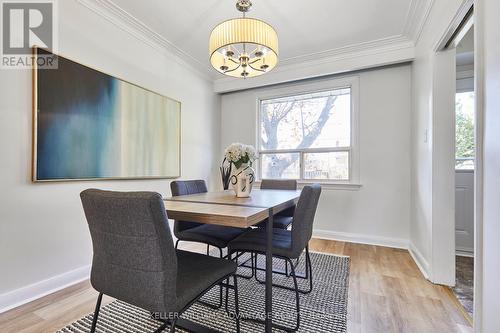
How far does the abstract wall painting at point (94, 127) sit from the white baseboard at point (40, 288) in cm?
80

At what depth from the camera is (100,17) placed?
7.41ft

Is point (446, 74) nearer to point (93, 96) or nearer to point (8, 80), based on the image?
point (93, 96)

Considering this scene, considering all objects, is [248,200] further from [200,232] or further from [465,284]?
[465,284]

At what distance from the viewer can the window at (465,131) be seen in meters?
2.75

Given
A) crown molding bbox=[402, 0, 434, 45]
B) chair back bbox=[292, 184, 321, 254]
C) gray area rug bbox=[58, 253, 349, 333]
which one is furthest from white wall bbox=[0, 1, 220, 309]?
crown molding bbox=[402, 0, 434, 45]

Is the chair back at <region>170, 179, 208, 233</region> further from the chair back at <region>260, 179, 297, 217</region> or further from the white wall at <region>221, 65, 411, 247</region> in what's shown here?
the white wall at <region>221, 65, 411, 247</region>

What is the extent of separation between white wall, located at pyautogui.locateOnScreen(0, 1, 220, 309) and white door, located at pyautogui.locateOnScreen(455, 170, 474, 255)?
11.7ft

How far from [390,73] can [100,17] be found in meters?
3.29

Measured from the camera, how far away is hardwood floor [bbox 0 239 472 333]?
1.49 metres

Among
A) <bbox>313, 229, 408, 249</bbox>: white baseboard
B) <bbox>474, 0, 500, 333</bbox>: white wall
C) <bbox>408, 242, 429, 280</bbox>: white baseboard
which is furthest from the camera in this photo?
<bbox>313, 229, 408, 249</bbox>: white baseboard

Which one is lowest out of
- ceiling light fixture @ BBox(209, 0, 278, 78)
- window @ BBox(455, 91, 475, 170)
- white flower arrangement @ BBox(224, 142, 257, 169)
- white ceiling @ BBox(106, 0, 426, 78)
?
white flower arrangement @ BBox(224, 142, 257, 169)

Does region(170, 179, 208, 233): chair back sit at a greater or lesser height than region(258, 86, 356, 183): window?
lesser

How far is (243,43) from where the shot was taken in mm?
1706
